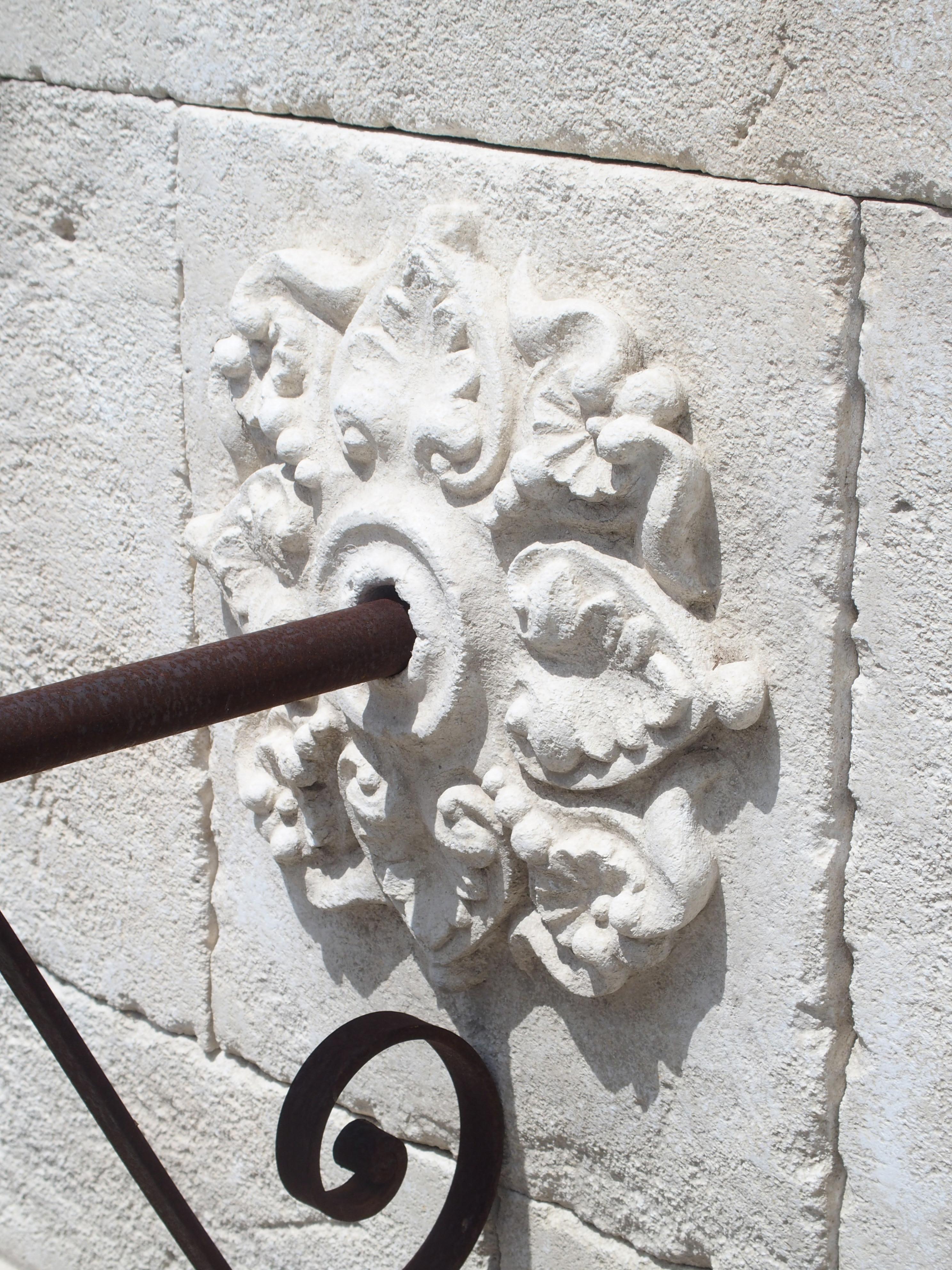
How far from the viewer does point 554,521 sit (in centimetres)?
102

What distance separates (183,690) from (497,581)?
286mm

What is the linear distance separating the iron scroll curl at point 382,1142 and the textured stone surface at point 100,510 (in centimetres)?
37

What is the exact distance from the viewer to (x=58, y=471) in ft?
4.83

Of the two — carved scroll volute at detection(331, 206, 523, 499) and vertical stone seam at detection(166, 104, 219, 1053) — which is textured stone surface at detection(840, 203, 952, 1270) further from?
vertical stone seam at detection(166, 104, 219, 1053)

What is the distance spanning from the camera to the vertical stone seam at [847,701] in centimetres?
91

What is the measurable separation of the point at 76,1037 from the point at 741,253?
2.63 feet

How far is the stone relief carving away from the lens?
38.7 inches

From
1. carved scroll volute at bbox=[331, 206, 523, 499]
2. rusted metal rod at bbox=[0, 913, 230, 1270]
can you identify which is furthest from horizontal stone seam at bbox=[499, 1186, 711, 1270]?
carved scroll volute at bbox=[331, 206, 523, 499]

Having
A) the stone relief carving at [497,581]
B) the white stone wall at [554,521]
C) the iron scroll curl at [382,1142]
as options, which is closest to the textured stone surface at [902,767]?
the white stone wall at [554,521]

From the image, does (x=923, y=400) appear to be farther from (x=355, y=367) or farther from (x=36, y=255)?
(x=36, y=255)

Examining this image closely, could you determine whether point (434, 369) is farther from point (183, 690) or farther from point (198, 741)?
point (198, 741)

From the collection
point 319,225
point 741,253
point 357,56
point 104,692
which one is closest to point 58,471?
point 319,225

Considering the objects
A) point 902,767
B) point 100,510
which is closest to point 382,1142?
point 902,767

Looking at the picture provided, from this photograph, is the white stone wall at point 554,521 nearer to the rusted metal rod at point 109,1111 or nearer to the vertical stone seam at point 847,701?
the vertical stone seam at point 847,701
